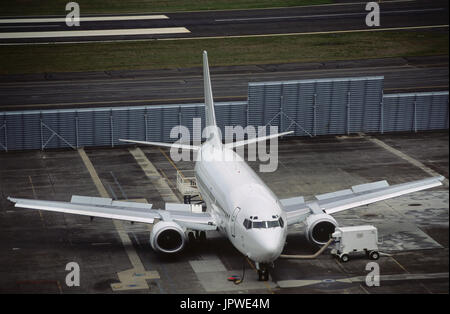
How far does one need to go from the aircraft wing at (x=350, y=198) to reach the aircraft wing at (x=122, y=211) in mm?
7054

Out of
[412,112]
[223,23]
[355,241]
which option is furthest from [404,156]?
[223,23]

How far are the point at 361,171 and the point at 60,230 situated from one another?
32.8 m

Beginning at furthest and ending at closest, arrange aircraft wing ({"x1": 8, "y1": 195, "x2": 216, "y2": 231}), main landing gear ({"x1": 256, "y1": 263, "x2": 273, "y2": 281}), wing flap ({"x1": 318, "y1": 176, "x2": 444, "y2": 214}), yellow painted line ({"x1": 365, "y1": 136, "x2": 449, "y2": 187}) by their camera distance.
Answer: yellow painted line ({"x1": 365, "y1": 136, "x2": 449, "y2": 187}) → wing flap ({"x1": 318, "y1": 176, "x2": 444, "y2": 214}) → aircraft wing ({"x1": 8, "y1": 195, "x2": 216, "y2": 231}) → main landing gear ({"x1": 256, "y1": 263, "x2": 273, "y2": 281})

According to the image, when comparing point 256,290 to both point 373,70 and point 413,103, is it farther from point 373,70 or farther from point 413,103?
point 373,70

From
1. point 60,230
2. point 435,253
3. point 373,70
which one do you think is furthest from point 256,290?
point 373,70

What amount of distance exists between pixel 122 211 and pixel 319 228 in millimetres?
14944

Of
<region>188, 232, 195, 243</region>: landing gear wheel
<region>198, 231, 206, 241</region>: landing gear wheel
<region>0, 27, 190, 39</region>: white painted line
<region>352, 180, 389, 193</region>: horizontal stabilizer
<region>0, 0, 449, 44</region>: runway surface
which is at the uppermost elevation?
<region>0, 0, 449, 44</region>: runway surface

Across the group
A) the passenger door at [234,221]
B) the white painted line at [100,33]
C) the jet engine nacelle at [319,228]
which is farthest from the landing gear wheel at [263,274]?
the white painted line at [100,33]

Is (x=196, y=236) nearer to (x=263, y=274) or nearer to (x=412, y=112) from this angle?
(x=263, y=274)

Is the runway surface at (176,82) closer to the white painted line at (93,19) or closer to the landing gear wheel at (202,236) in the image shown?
the white painted line at (93,19)

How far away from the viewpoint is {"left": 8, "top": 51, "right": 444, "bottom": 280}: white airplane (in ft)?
188

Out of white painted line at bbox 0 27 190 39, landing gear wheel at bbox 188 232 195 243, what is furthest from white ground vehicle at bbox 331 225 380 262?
white painted line at bbox 0 27 190 39

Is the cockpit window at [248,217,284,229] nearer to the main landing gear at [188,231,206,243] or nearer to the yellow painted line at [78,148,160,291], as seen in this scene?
the yellow painted line at [78,148,160,291]

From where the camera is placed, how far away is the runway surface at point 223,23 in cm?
14375
